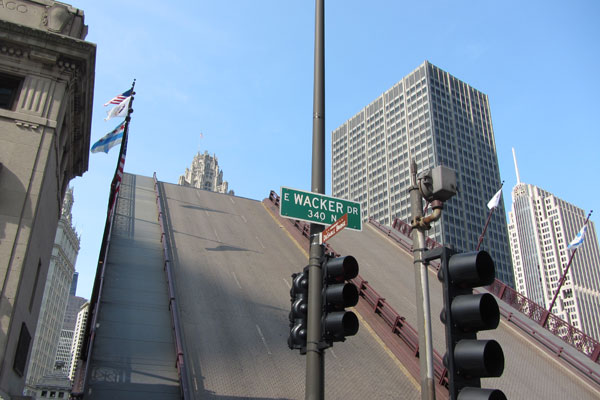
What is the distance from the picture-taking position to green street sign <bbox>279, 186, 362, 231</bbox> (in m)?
7.48

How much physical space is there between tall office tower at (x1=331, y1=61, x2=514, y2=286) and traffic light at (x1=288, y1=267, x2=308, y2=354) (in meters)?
136

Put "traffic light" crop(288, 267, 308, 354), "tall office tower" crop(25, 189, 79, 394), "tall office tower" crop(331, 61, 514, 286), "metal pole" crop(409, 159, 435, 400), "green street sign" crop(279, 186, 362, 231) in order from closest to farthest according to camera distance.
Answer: "metal pole" crop(409, 159, 435, 400), "traffic light" crop(288, 267, 308, 354), "green street sign" crop(279, 186, 362, 231), "tall office tower" crop(25, 189, 79, 394), "tall office tower" crop(331, 61, 514, 286)

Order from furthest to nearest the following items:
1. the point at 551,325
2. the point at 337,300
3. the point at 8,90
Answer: the point at 551,325 → the point at 8,90 → the point at 337,300

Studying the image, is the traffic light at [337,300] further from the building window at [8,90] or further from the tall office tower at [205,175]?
the tall office tower at [205,175]

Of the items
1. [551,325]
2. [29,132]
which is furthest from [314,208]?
[551,325]

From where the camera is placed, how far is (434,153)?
148750 millimetres

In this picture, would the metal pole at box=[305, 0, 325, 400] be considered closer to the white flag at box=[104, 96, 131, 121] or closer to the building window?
the building window

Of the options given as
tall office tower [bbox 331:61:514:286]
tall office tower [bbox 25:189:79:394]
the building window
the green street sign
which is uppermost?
tall office tower [bbox 331:61:514:286]

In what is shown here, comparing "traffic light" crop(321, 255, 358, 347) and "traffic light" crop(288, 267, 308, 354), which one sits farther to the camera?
"traffic light" crop(288, 267, 308, 354)

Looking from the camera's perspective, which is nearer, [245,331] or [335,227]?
[335,227]

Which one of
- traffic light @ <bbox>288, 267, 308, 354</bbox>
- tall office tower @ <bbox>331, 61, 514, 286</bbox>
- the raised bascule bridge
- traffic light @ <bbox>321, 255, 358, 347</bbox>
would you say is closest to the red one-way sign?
traffic light @ <bbox>321, 255, 358, 347</bbox>

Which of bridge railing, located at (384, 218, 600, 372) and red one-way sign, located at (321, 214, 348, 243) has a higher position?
bridge railing, located at (384, 218, 600, 372)

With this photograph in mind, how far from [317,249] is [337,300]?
34.1 inches

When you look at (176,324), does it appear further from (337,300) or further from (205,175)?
(205,175)
